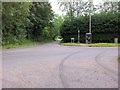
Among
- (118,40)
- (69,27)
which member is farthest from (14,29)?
(118,40)

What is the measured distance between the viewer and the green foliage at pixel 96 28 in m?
43.1

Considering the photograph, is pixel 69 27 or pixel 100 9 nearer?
pixel 69 27

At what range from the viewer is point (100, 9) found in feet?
183

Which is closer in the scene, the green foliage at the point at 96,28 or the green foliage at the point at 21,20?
the green foliage at the point at 21,20

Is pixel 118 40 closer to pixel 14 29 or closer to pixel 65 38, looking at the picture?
pixel 65 38

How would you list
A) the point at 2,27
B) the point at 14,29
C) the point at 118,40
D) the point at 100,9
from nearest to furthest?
1. the point at 2,27
2. the point at 14,29
3. the point at 118,40
4. the point at 100,9

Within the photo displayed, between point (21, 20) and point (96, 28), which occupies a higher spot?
point (21, 20)

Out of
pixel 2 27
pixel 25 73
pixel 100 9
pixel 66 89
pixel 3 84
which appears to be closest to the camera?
pixel 66 89

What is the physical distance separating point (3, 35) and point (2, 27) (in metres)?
1.62

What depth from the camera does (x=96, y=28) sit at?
4381cm

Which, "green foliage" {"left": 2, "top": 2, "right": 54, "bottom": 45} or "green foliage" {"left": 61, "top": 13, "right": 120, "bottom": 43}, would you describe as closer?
"green foliage" {"left": 2, "top": 2, "right": 54, "bottom": 45}

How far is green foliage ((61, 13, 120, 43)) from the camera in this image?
43.1 metres

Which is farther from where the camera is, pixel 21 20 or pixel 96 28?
pixel 96 28

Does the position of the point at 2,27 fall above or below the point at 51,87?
above
